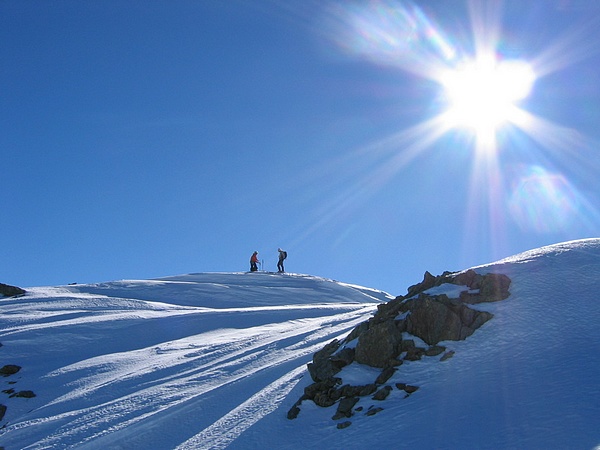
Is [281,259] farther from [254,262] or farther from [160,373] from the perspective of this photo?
[160,373]

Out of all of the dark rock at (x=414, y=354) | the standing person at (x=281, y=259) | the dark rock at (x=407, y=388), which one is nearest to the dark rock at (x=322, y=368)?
the dark rock at (x=414, y=354)

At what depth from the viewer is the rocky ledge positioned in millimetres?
10226

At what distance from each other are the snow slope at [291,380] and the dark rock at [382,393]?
10 cm

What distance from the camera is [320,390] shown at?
420 inches

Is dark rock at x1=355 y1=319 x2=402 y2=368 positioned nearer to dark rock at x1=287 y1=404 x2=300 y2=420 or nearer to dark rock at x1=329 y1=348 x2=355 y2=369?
dark rock at x1=329 y1=348 x2=355 y2=369

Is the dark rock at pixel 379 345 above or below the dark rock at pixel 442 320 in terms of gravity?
below

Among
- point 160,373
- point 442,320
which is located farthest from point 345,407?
point 160,373

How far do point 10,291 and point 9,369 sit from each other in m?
12.9

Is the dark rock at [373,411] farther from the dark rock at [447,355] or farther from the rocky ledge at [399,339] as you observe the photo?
the dark rock at [447,355]

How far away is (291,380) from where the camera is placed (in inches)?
480

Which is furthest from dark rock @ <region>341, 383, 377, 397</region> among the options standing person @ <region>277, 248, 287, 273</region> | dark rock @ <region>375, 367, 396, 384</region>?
standing person @ <region>277, 248, 287, 273</region>

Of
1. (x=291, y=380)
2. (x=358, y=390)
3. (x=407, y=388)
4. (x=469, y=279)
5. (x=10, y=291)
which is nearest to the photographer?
(x=407, y=388)

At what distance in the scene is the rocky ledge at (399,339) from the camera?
33.5 ft

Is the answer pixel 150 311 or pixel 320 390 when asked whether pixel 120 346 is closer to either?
pixel 150 311
